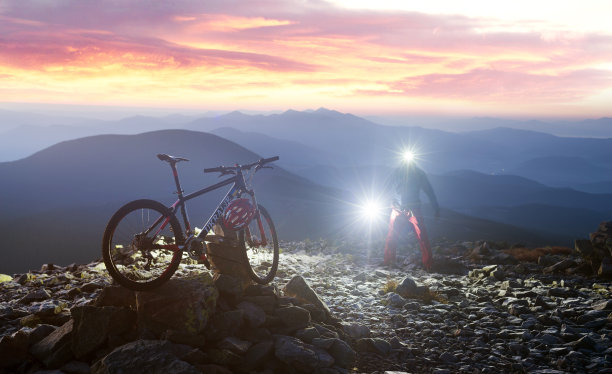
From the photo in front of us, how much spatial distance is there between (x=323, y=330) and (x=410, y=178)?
814cm

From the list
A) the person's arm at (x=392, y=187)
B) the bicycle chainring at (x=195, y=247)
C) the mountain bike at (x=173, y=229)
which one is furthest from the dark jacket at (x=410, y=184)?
the bicycle chainring at (x=195, y=247)

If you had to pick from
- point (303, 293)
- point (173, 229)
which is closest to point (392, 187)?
point (303, 293)

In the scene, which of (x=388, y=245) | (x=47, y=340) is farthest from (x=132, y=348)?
(x=388, y=245)

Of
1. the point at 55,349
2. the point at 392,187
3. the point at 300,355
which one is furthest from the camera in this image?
the point at 392,187

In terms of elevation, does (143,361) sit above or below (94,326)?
below

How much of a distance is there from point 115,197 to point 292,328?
15226cm

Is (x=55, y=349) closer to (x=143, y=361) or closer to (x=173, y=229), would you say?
(x=143, y=361)

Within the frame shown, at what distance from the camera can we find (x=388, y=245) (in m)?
15.9

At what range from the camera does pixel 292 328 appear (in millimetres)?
6945

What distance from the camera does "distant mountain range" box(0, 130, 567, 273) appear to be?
322 ft

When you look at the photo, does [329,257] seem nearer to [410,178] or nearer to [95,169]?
[410,178]

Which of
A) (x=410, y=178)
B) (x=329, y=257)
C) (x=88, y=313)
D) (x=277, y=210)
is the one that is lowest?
(x=277, y=210)

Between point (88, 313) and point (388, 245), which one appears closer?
point (88, 313)

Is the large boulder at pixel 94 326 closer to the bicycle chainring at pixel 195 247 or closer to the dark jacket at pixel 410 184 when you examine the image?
the bicycle chainring at pixel 195 247
